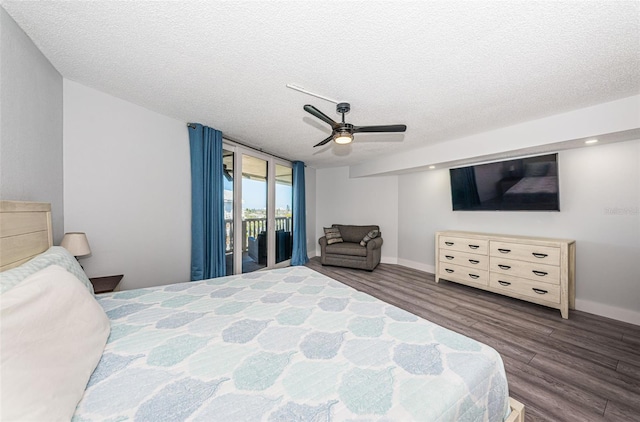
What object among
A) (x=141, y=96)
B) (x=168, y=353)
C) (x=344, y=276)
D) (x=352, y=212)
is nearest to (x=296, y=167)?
(x=352, y=212)

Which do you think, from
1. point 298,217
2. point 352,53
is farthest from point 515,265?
point 298,217

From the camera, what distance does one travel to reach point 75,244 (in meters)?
1.91

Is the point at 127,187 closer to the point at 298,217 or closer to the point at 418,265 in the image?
the point at 298,217

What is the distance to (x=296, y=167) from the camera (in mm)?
5340

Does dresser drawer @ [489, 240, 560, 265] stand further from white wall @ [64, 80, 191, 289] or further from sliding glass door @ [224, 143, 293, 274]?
white wall @ [64, 80, 191, 289]

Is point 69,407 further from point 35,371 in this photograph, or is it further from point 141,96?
point 141,96

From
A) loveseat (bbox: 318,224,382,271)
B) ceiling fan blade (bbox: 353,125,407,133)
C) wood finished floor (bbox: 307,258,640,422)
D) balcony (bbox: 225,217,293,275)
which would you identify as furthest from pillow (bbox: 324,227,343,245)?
ceiling fan blade (bbox: 353,125,407,133)

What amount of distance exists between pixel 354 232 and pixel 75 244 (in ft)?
15.2

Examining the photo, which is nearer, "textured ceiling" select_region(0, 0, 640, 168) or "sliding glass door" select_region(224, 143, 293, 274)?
"textured ceiling" select_region(0, 0, 640, 168)

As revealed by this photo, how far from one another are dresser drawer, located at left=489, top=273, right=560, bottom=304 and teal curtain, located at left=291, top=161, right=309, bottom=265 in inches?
143

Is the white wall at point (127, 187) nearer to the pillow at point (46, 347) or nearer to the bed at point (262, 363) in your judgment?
the bed at point (262, 363)

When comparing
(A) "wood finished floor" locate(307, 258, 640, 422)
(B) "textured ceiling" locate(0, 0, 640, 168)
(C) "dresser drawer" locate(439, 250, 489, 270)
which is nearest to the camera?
(B) "textured ceiling" locate(0, 0, 640, 168)

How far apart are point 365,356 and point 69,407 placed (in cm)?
110

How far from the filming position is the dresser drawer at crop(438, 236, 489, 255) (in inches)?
137
